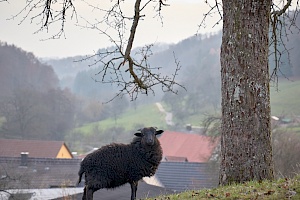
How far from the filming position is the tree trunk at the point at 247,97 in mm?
8672

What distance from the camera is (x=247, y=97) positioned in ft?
28.6

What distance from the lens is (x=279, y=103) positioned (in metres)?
49.6

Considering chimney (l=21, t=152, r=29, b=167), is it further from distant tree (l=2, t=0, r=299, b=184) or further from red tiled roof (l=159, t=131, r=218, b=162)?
distant tree (l=2, t=0, r=299, b=184)

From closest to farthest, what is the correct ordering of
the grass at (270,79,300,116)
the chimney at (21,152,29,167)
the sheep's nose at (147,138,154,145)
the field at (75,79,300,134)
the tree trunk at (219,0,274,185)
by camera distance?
the tree trunk at (219,0,274,185) → the sheep's nose at (147,138,154,145) → the chimney at (21,152,29,167) → the grass at (270,79,300,116) → the field at (75,79,300,134)

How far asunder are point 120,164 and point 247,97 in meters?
3.45

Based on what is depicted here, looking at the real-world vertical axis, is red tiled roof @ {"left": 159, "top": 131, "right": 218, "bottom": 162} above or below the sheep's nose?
below

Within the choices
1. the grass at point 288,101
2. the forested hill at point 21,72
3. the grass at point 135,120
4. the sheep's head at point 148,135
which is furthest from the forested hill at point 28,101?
the sheep's head at point 148,135

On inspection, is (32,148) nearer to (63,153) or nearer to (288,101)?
(63,153)

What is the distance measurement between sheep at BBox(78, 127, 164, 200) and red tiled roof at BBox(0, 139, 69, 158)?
122ft

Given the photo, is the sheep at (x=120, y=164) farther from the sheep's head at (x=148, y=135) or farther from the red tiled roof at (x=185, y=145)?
the red tiled roof at (x=185, y=145)

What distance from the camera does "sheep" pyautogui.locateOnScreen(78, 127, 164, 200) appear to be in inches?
416

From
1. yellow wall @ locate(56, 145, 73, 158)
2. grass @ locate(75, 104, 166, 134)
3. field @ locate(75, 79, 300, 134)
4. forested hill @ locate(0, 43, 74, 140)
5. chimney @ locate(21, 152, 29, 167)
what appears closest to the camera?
chimney @ locate(21, 152, 29, 167)

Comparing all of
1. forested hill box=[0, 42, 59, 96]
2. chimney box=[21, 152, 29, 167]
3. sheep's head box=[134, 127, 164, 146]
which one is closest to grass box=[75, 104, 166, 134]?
forested hill box=[0, 42, 59, 96]

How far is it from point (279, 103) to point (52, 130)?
27.6m
